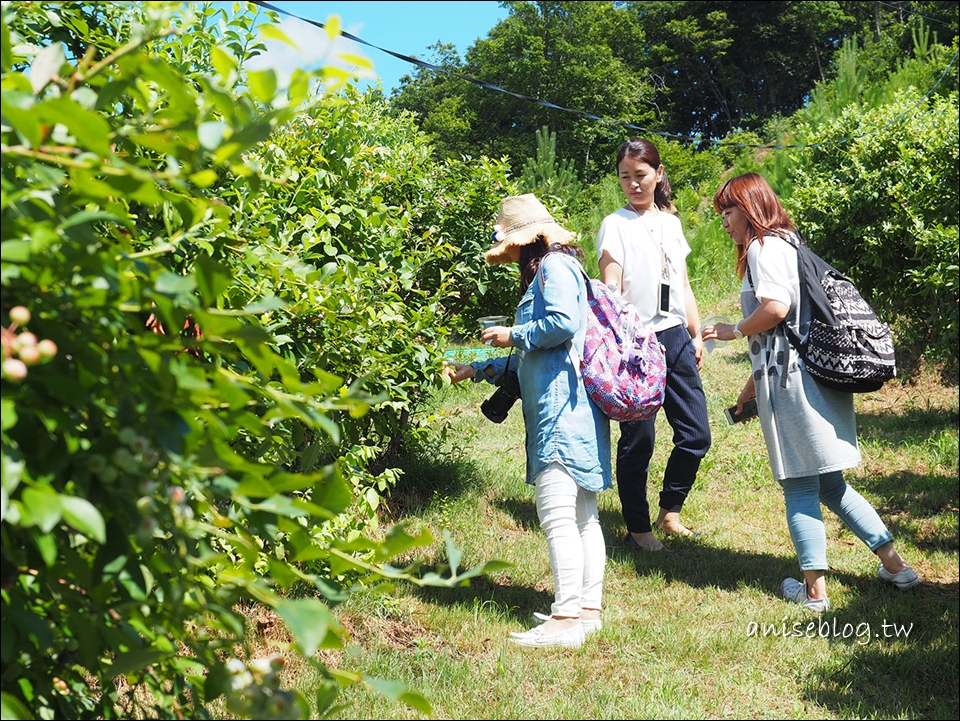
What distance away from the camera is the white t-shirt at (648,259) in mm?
4129

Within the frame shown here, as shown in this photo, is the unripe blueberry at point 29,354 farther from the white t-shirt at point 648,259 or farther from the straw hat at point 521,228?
the white t-shirt at point 648,259

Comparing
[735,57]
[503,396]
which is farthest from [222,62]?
[735,57]

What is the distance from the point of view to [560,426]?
10.3 ft

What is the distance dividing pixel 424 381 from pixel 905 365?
5676 mm

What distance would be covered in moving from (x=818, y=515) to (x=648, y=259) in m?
1.30

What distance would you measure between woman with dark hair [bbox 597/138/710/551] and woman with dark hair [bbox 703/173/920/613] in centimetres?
51

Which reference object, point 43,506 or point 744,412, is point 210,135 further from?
point 744,412

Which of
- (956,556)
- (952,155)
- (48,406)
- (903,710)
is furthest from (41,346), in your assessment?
(952,155)

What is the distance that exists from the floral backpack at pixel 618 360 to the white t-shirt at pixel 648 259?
716 millimetres

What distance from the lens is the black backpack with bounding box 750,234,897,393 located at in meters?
3.40

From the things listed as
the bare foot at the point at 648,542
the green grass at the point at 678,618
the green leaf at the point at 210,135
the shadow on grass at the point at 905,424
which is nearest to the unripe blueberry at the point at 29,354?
the green leaf at the point at 210,135

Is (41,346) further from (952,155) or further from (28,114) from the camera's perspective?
(952,155)

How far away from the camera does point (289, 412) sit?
1.18 metres

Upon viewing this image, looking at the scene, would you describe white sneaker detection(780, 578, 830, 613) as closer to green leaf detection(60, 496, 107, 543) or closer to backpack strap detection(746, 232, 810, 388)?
backpack strap detection(746, 232, 810, 388)
